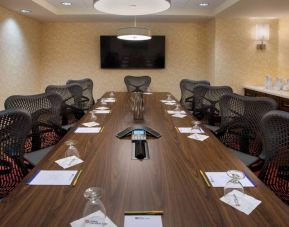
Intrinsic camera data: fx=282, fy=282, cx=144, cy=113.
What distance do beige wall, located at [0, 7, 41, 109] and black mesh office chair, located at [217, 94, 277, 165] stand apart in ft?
13.2

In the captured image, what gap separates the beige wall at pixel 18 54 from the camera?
5.05 m

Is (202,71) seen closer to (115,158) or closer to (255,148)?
(255,148)

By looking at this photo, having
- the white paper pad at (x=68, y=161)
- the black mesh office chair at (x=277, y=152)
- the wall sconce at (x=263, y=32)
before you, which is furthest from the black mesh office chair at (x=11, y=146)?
the wall sconce at (x=263, y=32)

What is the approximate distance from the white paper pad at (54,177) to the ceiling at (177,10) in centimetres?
399

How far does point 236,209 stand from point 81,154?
975mm

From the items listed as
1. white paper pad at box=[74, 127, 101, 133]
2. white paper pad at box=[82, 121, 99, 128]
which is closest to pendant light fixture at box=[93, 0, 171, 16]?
white paper pad at box=[74, 127, 101, 133]

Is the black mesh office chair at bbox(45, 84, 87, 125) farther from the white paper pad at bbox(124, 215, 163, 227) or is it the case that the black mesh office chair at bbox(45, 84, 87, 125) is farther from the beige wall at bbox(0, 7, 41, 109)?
the white paper pad at bbox(124, 215, 163, 227)

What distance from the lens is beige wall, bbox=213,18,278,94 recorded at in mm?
5984

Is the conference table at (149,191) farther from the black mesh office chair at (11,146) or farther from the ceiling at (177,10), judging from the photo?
the ceiling at (177,10)

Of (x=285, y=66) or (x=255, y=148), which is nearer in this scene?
(x=255, y=148)

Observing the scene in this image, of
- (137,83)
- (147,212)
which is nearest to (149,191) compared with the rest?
(147,212)

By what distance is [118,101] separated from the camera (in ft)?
13.7

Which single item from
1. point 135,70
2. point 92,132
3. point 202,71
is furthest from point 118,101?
point 202,71

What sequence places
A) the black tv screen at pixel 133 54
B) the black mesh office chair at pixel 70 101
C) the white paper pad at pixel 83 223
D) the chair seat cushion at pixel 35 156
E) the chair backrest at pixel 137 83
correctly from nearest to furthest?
the white paper pad at pixel 83 223, the chair seat cushion at pixel 35 156, the black mesh office chair at pixel 70 101, the chair backrest at pixel 137 83, the black tv screen at pixel 133 54
